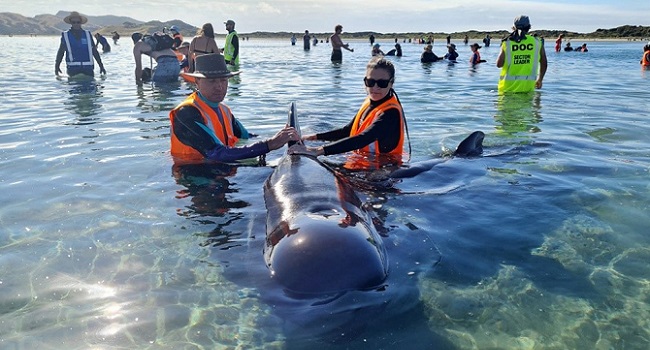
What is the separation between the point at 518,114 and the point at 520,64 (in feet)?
7.20

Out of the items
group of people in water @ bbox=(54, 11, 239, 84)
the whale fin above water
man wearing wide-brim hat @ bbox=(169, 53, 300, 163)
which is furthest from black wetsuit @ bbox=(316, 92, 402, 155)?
group of people in water @ bbox=(54, 11, 239, 84)

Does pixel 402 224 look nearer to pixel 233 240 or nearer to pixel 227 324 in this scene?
pixel 233 240

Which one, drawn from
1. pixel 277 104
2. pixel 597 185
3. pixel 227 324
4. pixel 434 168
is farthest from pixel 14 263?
pixel 277 104

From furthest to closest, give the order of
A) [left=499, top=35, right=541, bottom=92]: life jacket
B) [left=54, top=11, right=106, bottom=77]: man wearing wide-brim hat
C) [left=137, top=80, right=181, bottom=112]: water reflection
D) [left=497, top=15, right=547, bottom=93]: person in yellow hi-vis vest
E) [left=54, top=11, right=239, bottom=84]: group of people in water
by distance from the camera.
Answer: [left=54, top=11, right=239, bottom=84]: group of people in water < [left=54, top=11, right=106, bottom=77]: man wearing wide-brim hat < [left=137, top=80, right=181, bottom=112]: water reflection < [left=499, top=35, right=541, bottom=92]: life jacket < [left=497, top=15, right=547, bottom=93]: person in yellow hi-vis vest

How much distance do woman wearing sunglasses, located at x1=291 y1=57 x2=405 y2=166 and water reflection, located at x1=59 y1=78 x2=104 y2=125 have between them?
24.9ft

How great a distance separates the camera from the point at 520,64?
14.6 m

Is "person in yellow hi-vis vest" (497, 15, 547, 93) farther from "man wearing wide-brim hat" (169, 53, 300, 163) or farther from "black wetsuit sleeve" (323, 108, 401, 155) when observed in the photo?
"man wearing wide-brim hat" (169, 53, 300, 163)

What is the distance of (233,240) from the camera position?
17.5ft

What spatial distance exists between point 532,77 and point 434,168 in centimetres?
878

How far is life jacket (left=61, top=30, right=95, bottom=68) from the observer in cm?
1806

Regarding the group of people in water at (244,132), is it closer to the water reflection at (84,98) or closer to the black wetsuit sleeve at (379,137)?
the black wetsuit sleeve at (379,137)

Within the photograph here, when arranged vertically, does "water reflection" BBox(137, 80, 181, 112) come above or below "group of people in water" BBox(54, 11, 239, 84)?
below

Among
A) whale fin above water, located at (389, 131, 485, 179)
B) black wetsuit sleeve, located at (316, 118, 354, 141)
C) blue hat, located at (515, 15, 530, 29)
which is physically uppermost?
blue hat, located at (515, 15, 530, 29)

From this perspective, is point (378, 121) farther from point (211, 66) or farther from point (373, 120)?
point (211, 66)
